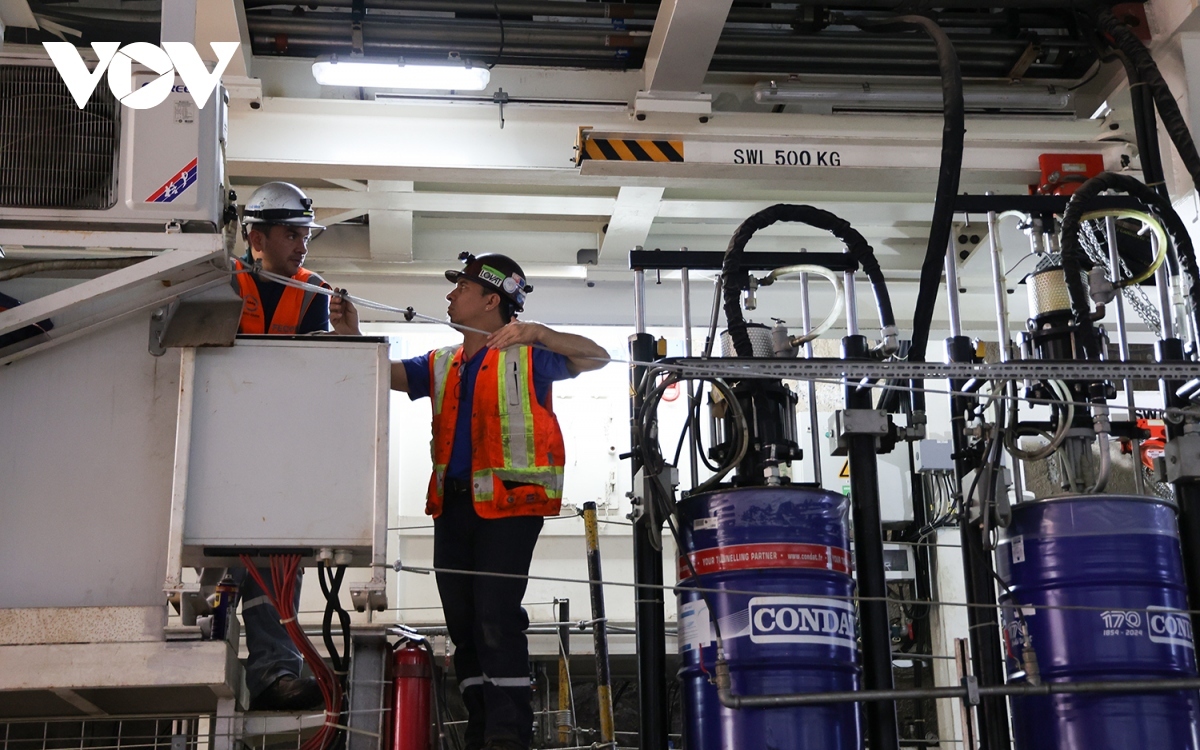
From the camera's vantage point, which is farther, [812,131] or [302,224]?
[812,131]

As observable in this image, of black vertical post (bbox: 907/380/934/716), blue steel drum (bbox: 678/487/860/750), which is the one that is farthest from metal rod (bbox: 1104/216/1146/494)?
black vertical post (bbox: 907/380/934/716)

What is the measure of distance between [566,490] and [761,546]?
3.70 m

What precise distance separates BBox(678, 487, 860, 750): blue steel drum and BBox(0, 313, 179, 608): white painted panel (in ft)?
4.70

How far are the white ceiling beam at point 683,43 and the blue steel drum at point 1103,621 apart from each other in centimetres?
233

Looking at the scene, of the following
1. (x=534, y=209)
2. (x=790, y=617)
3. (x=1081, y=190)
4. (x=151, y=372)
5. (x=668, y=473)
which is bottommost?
(x=790, y=617)

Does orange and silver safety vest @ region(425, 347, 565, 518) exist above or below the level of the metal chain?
below

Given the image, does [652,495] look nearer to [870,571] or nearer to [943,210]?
[870,571]

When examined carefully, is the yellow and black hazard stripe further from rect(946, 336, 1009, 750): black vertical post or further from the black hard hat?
rect(946, 336, 1009, 750): black vertical post

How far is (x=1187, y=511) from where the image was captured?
367 centimetres

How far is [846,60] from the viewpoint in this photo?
548cm

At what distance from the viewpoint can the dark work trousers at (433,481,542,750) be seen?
346 cm

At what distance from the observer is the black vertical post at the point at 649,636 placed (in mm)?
3523

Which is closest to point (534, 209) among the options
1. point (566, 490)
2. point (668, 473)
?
point (566, 490)

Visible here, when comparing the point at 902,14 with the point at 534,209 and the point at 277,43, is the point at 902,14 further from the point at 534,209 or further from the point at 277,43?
the point at 277,43
